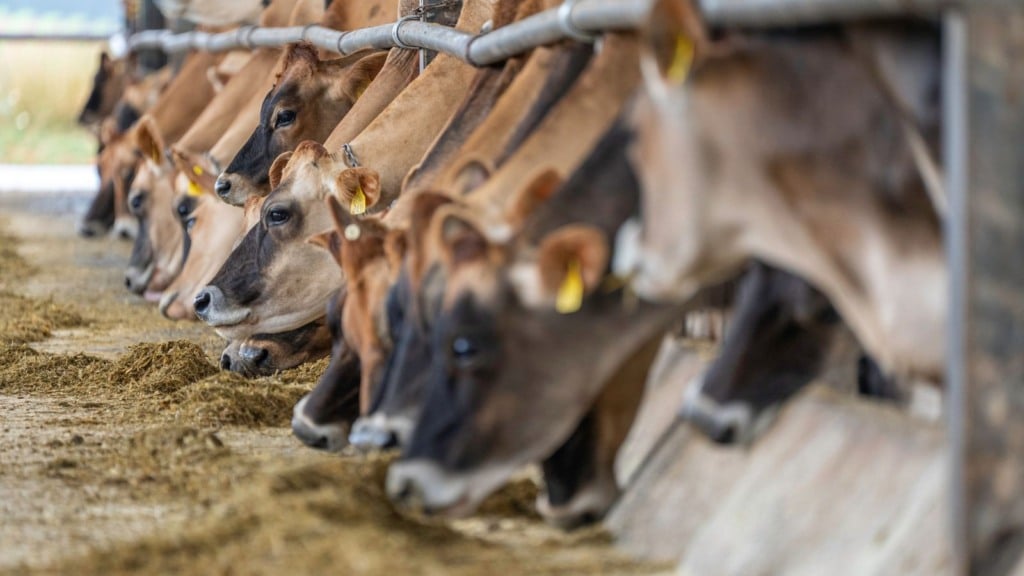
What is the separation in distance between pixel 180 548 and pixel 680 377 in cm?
126

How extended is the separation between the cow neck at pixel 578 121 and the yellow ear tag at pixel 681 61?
2.33ft

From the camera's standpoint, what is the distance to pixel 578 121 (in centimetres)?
379

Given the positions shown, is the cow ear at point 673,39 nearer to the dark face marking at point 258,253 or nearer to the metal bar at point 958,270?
the metal bar at point 958,270

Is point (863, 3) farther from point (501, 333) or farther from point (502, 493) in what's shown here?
point (502, 493)

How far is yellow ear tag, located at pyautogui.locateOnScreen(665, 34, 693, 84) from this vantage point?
9.73 feet

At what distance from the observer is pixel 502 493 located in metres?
3.83

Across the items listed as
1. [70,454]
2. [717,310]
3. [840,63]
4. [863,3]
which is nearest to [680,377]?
[717,310]

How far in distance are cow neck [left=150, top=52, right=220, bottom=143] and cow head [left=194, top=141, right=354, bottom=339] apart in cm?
417

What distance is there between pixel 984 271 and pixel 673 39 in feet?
2.32

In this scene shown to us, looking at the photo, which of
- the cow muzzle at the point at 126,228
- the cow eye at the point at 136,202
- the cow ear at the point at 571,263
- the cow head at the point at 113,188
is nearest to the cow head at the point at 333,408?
the cow ear at the point at 571,263

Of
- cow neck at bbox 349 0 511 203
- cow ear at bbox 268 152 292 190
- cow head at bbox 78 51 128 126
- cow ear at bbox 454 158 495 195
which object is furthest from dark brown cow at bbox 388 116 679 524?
cow head at bbox 78 51 128 126

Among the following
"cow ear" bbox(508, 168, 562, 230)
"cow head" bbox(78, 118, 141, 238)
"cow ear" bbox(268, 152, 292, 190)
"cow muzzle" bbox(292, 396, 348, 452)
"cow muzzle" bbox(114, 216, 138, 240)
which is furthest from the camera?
"cow muzzle" bbox(114, 216, 138, 240)

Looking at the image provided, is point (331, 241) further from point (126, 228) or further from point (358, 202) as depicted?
point (126, 228)

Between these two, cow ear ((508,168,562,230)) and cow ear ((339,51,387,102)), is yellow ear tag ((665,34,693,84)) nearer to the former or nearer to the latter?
cow ear ((508,168,562,230))
